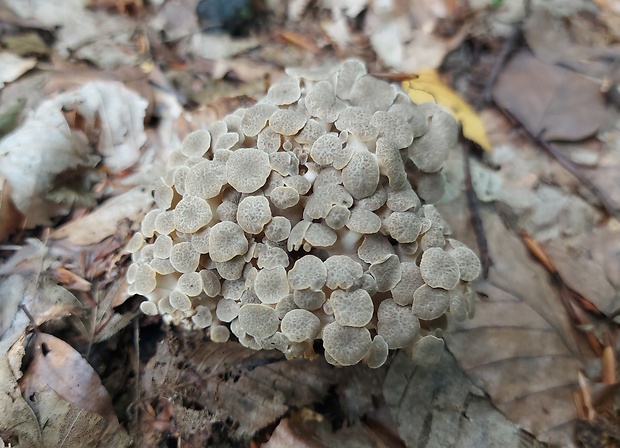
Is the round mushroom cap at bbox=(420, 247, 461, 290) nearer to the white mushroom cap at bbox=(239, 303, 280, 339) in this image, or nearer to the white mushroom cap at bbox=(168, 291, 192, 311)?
the white mushroom cap at bbox=(239, 303, 280, 339)

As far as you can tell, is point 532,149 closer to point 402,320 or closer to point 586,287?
point 586,287

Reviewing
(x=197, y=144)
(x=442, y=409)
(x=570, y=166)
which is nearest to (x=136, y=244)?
(x=197, y=144)

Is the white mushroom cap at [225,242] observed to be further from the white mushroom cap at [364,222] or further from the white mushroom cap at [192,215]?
the white mushroom cap at [364,222]

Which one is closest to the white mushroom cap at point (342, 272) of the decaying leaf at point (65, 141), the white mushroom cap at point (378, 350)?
the white mushroom cap at point (378, 350)

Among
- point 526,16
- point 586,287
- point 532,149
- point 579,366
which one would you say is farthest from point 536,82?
point 579,366

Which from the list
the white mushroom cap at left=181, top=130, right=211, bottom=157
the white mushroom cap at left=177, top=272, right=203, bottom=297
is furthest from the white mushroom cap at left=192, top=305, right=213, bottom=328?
the white mushroom cap at left=181, top=130, right=211, bottom=157

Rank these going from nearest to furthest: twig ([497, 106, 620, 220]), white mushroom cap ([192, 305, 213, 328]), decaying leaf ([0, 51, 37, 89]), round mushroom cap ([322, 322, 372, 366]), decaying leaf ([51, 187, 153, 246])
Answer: round mushroom cap ([322, 322, 372, 366]) < white mushroom cap ([192, 305, 213, 328]) < decaying leaf ([51, 187, 153, 246]) < twig ([497, 106, 620, 220]) < decaying leaf ([0, 51, 37, 89])

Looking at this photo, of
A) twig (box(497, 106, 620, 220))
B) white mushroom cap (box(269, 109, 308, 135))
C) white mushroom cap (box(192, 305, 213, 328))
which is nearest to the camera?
white mushroom cap (box(269, 109, 308, 135))
